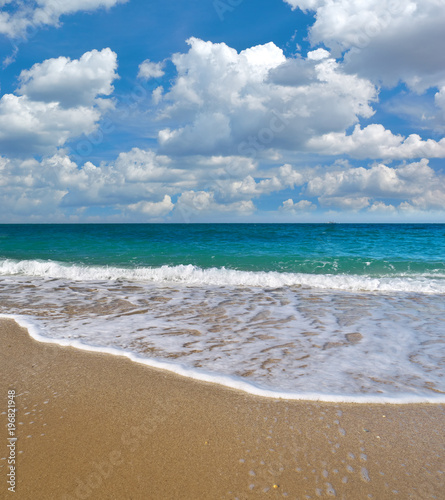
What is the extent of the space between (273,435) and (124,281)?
9.81 meters

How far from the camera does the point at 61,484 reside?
238cm

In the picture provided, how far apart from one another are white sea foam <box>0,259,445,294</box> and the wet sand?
25.7 ft

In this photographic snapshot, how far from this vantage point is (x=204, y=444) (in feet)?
9.20

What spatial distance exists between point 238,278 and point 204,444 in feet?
31.6

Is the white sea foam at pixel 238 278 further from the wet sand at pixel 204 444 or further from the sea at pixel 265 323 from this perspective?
the wet sand at pixel 204 444

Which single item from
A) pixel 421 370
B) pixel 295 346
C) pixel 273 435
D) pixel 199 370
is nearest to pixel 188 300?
pixel 295 346

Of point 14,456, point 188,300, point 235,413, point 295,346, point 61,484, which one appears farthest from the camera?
point 188,300

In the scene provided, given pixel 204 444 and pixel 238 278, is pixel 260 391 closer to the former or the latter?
pixel 204 444

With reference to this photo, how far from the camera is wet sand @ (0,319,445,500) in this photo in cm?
238

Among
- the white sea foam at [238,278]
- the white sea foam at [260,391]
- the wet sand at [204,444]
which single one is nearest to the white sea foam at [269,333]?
the white sea foam at [260,391]

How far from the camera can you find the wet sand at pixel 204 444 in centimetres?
238

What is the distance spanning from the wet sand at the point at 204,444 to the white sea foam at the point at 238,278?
785 centimetres

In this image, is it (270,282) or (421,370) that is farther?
(270,282)

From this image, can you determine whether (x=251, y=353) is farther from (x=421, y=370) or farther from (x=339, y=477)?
(x=339, y=477)
